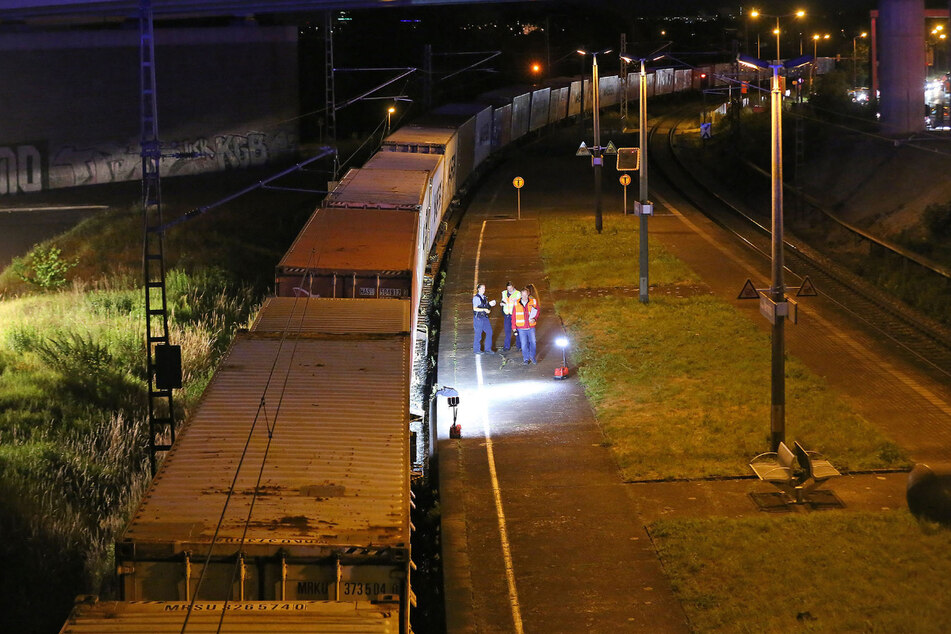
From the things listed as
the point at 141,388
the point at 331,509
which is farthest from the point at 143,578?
the point at 141,388

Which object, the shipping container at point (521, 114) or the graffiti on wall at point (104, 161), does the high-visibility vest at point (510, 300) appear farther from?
the shipping container at point (521, 114)

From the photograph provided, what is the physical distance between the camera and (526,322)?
20.0 metres

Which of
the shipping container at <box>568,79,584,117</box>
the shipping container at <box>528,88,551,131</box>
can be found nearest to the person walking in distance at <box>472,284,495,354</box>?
the shipping container at <box>528,88,551,131</box>

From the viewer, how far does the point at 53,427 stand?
17719 millimetres

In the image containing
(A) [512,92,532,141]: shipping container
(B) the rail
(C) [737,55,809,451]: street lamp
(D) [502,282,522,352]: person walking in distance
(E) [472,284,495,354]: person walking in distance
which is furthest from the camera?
(A) [512,92,532,141]: shipping container

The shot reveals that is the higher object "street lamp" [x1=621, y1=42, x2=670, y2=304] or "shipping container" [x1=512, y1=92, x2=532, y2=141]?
"shipping container" [x1=512, y1=92, x2=532, y2=141]

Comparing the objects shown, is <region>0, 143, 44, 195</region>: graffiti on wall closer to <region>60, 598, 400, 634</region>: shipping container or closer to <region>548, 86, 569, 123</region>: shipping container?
<region>548, 86, 569, 123</region>: shipping container

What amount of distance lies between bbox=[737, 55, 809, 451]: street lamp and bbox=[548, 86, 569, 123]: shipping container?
46967 mm

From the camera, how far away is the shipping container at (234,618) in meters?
7.04

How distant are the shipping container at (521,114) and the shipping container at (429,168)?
76.4 feet

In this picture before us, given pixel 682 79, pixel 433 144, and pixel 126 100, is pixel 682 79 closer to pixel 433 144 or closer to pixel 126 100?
pixel 126 100

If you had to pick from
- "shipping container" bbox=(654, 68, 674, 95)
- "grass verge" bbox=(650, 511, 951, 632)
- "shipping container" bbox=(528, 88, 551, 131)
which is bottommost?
"grass verge" bbox=(650, 511, 951, 632)

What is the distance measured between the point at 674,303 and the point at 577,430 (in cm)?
902

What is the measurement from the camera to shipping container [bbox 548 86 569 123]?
61.8 m
